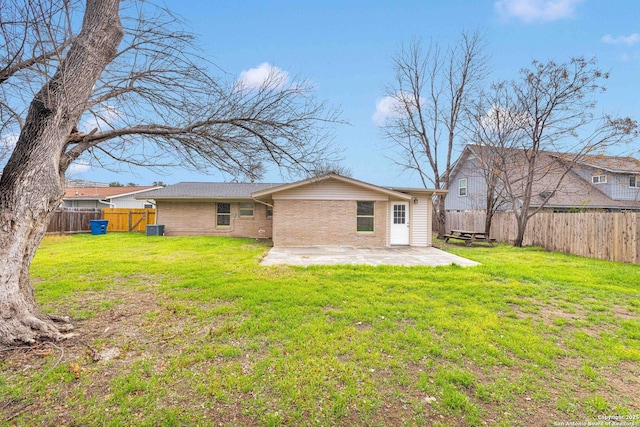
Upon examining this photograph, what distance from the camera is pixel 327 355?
10.4 feet

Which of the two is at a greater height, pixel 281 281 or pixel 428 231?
pixel 428 231

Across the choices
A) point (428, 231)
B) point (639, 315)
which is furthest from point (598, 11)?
point (639, 315)

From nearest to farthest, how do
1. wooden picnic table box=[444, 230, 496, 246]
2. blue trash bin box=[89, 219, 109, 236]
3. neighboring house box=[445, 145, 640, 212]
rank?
wooden picnic table box=[444, 230, 496, 246] < blue trash bin box=[89, 219, 109, 236] < neighboring house box=[445, 145, 640, 212]

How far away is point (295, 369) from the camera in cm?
288

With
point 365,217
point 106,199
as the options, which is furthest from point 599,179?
point 106,199

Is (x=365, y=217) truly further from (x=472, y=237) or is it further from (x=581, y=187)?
(x=581, y=187)

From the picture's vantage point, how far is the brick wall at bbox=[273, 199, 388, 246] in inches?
485

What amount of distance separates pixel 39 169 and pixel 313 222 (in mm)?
9617

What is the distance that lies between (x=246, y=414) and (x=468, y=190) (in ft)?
72.5

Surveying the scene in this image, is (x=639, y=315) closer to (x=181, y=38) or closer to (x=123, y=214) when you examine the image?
(x=181, y=38)

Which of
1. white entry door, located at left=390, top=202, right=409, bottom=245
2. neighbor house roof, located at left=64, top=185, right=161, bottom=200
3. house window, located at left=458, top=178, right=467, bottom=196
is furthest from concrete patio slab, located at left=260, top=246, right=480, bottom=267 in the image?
neighbor house roof, located at left=64, top=185, right=161, bottom=200

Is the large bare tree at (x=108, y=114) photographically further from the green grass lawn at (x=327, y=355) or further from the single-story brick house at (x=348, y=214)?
the single-story brick house at (x=348, y=214)

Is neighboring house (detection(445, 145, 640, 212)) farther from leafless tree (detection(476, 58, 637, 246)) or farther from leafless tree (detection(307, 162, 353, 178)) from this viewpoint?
leafless tree (detection(307, 162, 353, 178))

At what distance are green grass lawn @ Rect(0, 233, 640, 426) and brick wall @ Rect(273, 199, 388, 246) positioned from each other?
20.0ft
